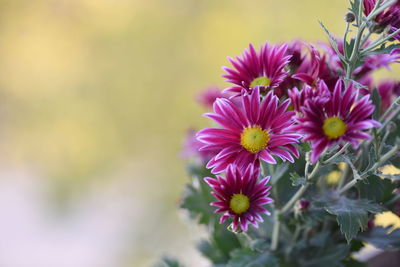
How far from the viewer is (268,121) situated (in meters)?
0.42

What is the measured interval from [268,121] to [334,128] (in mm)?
71

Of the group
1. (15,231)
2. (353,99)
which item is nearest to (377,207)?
(353,99)

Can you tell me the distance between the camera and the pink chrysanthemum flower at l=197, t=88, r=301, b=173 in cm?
40

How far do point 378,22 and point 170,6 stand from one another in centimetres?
137

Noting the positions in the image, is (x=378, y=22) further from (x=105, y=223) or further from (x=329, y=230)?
(x=105, y=223)

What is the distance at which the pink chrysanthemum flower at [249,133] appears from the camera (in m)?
0.40

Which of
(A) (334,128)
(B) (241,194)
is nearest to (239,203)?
(B) (241,194)

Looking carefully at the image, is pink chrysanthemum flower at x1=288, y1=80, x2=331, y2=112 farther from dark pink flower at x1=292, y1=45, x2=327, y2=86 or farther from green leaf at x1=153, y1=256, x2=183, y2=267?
green leaf at x1=153, y1=256, x2=183, y2=267

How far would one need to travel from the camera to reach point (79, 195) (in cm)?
172

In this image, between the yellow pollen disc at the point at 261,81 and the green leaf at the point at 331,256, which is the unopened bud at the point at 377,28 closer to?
the yellow pollen disc at the point at 261,81

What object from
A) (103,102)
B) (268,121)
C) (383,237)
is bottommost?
(383,237)

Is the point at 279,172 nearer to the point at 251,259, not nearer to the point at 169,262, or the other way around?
the point at 251,259

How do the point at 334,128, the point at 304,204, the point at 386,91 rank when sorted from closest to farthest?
the point at 334,128 → the point at 304,204 → the point at 386,91

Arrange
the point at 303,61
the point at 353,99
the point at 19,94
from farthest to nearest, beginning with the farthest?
1. the point at 19,94
2. the point at 303,61
3. the point at 353,99
